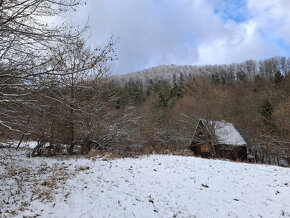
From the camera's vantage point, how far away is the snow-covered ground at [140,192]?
4.92 m

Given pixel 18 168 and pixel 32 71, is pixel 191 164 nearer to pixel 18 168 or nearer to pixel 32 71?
pixel 18 168

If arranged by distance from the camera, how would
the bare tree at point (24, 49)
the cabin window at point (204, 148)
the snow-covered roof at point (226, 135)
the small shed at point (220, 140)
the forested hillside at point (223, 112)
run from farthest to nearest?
the cabin window at point (204, 148) → the snow-covered roof at point (226, 135) → the small shed at point (220, 140) → the forested hillside at point (223, 112) → the bare tree at point (24, 49)

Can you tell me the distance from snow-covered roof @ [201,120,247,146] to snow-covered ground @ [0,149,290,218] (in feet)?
42.8

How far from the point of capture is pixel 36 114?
197 inches

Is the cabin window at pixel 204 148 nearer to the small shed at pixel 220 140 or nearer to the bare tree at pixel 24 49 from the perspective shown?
the small shed at pixel 220 140

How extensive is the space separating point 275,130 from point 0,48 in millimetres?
26517

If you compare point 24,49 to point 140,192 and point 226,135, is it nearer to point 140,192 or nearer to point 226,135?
point 140,192

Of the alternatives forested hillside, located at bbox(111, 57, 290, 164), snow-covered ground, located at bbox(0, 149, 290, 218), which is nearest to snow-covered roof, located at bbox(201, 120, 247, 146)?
forested hillside, located at bbox(111, 57, 290, 164)

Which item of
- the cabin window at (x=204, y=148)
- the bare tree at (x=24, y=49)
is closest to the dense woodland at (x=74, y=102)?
the bare tree at (x=24, y=49)

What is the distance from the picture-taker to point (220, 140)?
854 inches

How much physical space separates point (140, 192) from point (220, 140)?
17.8 m

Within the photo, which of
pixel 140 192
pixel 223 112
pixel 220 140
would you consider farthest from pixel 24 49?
pixel 223 112

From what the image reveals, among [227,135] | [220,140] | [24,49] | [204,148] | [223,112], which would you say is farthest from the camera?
[223,112]

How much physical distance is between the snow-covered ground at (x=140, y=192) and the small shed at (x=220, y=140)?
41.3 feet
